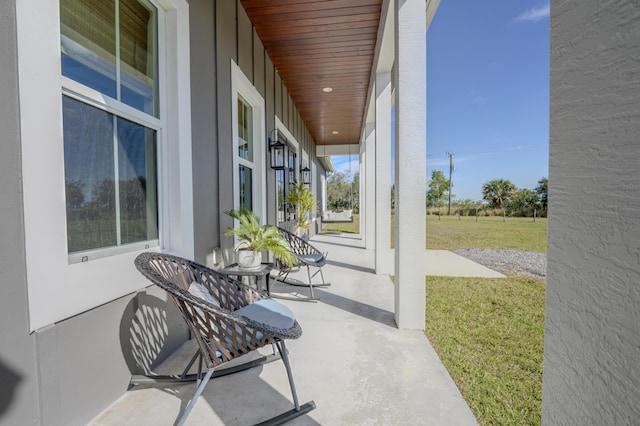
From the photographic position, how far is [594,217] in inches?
20.8

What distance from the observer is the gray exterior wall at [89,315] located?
112cm

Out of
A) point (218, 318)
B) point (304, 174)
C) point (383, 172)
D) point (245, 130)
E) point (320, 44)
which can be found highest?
point (320, 44)

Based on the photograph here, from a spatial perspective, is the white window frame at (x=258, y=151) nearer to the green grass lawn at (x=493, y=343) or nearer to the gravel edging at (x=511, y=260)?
the green grass lawn at (x=493, y=343)

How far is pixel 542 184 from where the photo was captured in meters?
21.4

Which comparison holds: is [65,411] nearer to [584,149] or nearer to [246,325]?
[246,325]

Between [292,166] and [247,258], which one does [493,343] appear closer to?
[247,258]

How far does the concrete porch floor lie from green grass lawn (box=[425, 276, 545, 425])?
127 millimetres

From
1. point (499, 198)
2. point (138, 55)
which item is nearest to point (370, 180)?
point (138, 55)

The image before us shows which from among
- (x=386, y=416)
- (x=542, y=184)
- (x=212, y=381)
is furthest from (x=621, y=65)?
(x=542, y=184)

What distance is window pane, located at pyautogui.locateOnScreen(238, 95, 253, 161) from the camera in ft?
12.3

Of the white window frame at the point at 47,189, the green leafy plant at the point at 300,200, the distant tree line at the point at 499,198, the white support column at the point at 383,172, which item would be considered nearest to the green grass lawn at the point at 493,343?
the white support column at the point at 383,172

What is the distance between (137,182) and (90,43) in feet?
2.71

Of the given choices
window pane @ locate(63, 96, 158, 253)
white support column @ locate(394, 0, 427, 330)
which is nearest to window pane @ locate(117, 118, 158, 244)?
window pane @ locate(63, 96, 158, 253)

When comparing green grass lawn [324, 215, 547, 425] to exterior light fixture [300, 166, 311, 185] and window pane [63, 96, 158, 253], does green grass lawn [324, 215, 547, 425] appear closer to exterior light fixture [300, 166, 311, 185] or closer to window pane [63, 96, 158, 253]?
window pane [63, 96, 158, 253]
